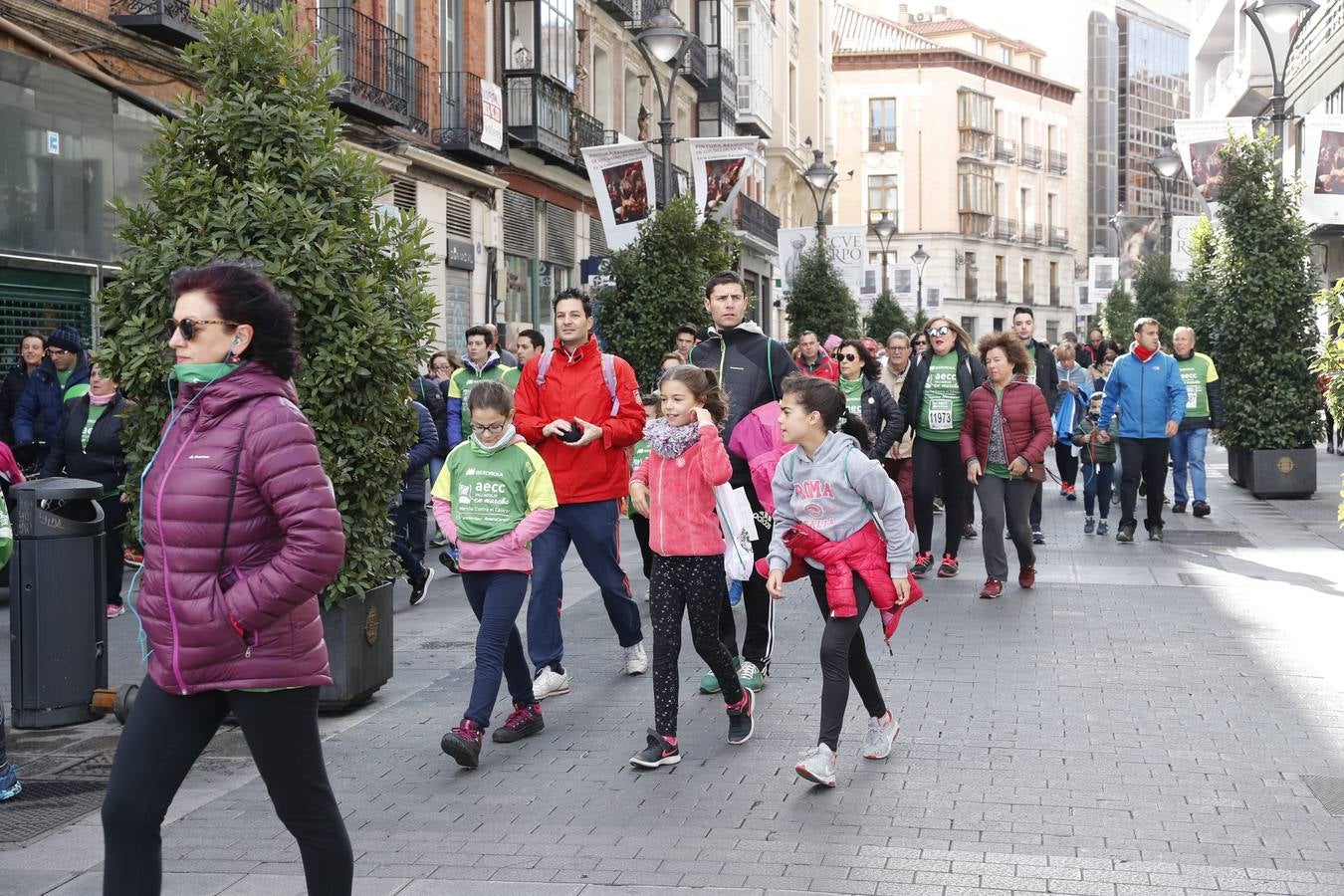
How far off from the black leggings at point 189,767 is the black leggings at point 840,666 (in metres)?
2.48

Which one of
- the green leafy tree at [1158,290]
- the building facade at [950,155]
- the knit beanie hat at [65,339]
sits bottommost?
the knit beanie hat at [65,339]

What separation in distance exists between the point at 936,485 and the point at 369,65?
11.9 m

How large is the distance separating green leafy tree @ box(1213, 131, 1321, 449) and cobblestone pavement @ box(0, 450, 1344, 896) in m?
8.99

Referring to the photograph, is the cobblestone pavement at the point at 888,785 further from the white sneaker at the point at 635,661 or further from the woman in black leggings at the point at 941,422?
the woman in black leggings at the point at 941,422

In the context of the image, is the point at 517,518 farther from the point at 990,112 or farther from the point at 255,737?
the point at 990,112

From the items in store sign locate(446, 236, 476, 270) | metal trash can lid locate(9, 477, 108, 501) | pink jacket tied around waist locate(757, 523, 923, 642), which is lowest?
pink jacket tied around waist locate(757, 523, 923, 642)

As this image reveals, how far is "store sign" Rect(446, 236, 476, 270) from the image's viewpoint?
2359 cm

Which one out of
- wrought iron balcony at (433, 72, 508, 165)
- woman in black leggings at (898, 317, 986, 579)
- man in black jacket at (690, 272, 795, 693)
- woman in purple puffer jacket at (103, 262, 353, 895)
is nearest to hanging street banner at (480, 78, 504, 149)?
wrought iron balcony at (433, 72, 508, 165)

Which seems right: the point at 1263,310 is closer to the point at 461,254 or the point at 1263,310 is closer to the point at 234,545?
the point at 461,254

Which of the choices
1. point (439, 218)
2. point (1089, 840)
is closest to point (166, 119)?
point (1089, 840)

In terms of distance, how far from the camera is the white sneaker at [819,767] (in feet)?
18.7

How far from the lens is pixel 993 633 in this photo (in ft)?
30.0

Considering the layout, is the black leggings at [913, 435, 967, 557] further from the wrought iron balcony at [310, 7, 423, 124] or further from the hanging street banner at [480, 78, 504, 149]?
the hanging street banner at [480, 78, 504, 149]

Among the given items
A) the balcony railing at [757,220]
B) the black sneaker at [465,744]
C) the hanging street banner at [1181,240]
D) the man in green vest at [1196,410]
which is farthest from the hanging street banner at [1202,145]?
the balcony railing at [757,220]
